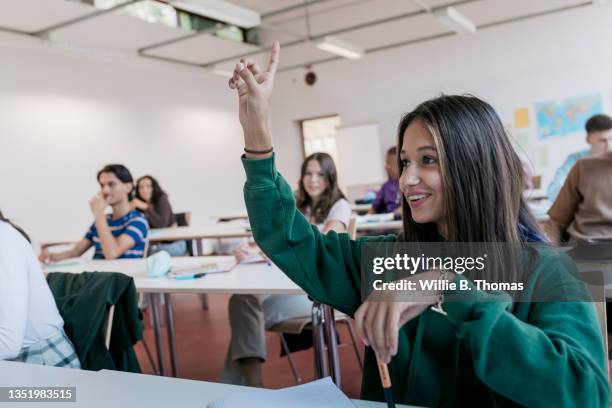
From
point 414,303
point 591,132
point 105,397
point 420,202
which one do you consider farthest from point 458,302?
point 591,132

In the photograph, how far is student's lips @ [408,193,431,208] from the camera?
40.3 inches

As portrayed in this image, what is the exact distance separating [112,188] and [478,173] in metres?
3.05

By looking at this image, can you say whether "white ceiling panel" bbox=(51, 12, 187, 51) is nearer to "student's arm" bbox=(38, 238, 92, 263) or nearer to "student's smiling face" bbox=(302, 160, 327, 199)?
"student's arm" bbox=(38, 238, 92, 263)

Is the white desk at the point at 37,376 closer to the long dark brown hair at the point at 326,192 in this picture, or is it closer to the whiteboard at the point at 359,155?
the long dark brown hair at the point at 326,192

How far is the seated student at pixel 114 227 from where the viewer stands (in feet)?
11.3

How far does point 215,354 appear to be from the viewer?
11.9 feet

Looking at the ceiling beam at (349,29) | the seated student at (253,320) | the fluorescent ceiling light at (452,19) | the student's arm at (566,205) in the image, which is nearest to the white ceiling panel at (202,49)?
the ceiling beam at (349,29)

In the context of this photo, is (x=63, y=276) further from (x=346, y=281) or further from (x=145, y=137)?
(x=145, y=137)

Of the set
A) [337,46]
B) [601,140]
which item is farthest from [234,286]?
[337,46]

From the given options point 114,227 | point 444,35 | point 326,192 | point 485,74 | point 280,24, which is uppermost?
point 280,24

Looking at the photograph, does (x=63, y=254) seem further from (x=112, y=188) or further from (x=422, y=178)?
(x=422, y=178)

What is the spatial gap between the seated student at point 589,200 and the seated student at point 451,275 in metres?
1.70

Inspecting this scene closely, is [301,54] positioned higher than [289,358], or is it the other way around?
[301,54]

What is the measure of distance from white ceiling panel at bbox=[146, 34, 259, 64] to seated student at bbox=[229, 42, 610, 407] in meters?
7.29
